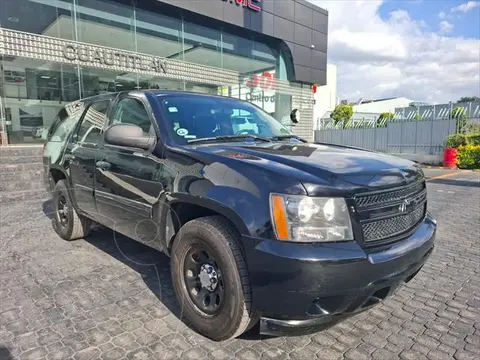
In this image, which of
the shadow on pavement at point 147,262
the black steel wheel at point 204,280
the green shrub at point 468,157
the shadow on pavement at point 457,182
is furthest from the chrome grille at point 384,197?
the green shrub at point 468,157

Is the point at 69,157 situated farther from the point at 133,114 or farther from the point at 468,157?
the point at 468,157

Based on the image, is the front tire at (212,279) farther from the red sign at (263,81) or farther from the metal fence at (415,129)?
the metal fence at (415,129)

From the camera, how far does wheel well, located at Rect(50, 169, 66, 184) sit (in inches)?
187

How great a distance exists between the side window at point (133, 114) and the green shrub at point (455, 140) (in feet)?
58.7

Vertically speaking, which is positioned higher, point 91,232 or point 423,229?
point 423,229

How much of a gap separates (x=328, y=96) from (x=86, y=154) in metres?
54.3

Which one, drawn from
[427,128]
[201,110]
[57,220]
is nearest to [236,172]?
[201,110]

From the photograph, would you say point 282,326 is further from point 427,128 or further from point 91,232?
point 427,128

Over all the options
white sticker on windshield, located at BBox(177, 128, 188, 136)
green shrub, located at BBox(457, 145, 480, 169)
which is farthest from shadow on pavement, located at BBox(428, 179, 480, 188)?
white sticker on windshield, located at BBox(177, 128, 188, 136)

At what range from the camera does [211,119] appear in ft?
11.3

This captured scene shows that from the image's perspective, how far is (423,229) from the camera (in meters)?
2.74

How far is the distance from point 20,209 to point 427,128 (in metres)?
19.4

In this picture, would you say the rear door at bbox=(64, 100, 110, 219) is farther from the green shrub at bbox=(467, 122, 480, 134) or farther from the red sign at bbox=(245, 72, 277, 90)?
the green shrub at bbox=(467, 122, 480, 134)

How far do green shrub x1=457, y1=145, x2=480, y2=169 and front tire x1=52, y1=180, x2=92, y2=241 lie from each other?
1691cm
